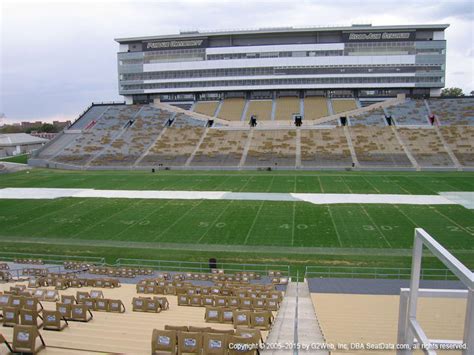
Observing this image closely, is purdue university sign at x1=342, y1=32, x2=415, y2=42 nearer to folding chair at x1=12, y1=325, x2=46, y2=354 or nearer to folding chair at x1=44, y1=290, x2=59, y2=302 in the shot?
folding chair at x1=44, y1=290, x2=59, y2=302

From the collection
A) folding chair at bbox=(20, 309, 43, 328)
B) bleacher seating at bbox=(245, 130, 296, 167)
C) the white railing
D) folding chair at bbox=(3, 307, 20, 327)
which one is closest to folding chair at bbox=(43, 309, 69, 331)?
folding chair at bbox=(20, 309, 43, 328)

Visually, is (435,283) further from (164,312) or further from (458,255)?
(164,312)

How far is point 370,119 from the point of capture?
62719 millimetres

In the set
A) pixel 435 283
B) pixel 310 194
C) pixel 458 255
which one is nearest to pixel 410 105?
pixel 310 194

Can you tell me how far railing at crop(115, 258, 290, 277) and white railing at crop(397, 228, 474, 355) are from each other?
1446cm

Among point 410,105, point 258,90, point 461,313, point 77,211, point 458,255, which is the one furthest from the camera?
point 258,90

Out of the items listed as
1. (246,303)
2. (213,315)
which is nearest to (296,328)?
(213,315)

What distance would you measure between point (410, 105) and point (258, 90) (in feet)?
83.1

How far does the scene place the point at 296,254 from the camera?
68.3 ft

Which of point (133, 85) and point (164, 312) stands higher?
point (133, 85)

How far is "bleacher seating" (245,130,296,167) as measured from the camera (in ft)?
170

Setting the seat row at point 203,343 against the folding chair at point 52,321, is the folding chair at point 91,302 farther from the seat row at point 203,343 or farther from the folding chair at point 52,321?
the seat row at point 203,343

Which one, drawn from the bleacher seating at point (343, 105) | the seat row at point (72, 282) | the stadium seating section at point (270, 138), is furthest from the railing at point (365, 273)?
the bleacher seating at point (343, 105)

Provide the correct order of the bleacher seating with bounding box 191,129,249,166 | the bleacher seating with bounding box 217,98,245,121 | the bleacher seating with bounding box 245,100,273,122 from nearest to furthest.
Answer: the bleacher seating with bounding box 191,129,249,166 < the bleacher seating with bounding box 245,100,273,122 < the bleacher seating with bounding box 217,98,245,121
